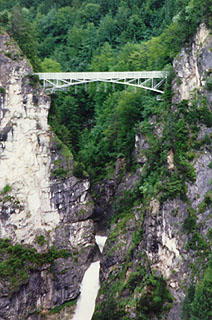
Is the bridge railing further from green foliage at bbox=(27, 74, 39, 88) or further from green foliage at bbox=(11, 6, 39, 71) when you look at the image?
green foliage at bbox=(11, 6, 39, 71)

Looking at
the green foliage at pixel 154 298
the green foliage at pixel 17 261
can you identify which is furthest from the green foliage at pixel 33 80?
the green foliage at pixel 154 298

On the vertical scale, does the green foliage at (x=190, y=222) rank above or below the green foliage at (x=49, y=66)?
below

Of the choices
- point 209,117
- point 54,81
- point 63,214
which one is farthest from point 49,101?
point 209,117

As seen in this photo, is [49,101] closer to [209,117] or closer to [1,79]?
[1,79]

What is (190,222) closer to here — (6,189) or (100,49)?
(6,189)

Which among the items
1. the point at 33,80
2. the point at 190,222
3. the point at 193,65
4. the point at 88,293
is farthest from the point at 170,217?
the point at 33,80

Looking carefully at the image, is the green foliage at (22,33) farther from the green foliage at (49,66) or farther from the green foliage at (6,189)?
the green foliage at (6,189)

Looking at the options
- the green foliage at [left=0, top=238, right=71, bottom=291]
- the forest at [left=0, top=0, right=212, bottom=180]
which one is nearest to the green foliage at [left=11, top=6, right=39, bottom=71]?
the forest at [left=0, top=0, right=212, bottom=180]
